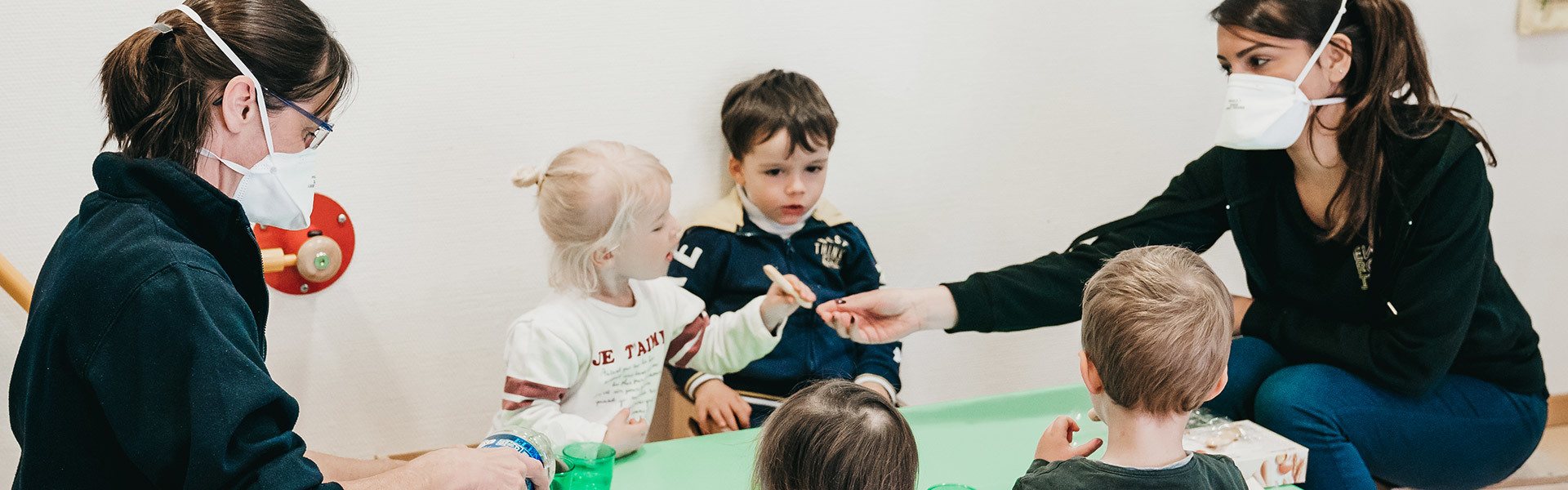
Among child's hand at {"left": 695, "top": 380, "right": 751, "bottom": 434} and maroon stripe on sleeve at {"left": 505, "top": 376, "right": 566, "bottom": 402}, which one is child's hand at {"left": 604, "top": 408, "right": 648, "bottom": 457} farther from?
child's hand at {"left": 695, "top": 380, "right": 751, "bottom": 434}

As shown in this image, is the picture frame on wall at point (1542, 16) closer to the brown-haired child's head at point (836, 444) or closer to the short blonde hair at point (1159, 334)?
the short blonde hair at point (1159, 334)

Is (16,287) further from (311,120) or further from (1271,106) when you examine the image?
(1271,106)

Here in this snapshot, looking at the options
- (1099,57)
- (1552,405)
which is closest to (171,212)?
(1099,57)

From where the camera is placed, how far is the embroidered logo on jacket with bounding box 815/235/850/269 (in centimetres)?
229

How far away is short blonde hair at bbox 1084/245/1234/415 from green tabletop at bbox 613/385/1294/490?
443 millimetres

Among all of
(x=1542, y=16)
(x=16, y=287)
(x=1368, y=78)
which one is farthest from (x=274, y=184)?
(x=1542, y=16)

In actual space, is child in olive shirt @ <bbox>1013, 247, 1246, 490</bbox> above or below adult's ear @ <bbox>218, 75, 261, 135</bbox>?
below

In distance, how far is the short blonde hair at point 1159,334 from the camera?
136 cm

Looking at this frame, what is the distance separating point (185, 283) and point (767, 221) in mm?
1232

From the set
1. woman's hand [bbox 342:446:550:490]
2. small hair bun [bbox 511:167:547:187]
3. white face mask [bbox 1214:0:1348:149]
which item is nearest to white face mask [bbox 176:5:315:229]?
woman's hand [bbox 342:446:550:490]

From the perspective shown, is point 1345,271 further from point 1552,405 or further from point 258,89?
point 258,89

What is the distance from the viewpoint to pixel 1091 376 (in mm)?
1438

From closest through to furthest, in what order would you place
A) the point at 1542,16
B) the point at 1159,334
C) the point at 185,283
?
the point at 185,283 → the point at 1159,334 → the point at 1542,16

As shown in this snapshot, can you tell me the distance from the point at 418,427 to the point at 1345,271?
1667mm
